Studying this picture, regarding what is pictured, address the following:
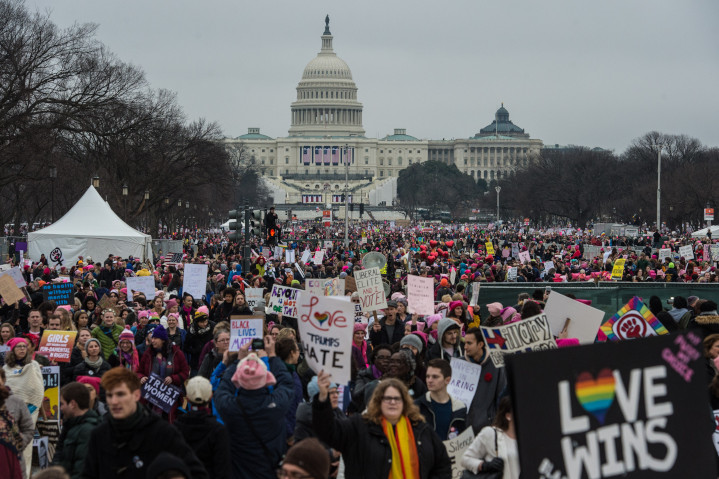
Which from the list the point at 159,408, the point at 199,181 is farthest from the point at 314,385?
the point at 199,181

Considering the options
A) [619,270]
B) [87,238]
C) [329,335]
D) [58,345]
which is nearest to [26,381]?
[58,345]

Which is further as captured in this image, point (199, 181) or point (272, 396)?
point (199, 181)

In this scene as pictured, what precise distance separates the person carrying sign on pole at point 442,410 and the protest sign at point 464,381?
1.55 feet

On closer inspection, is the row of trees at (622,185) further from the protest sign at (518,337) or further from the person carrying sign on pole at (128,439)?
the person carrying sign on pole at (128,439)

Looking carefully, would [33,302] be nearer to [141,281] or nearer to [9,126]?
[141,281]

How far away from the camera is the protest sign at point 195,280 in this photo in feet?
59.1

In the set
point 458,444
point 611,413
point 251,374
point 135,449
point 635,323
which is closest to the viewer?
point 611,413

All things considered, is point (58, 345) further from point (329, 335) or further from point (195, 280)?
point (195, 280)

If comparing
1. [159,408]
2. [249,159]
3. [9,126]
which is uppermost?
[249,159]

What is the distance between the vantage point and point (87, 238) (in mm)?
32812

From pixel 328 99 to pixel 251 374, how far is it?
190891mm

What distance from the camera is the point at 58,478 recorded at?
15.6 feet

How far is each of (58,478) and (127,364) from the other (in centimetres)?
641

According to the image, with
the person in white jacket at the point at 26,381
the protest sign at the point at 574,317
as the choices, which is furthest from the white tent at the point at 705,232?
the person in white jacket at the point at 26,381
